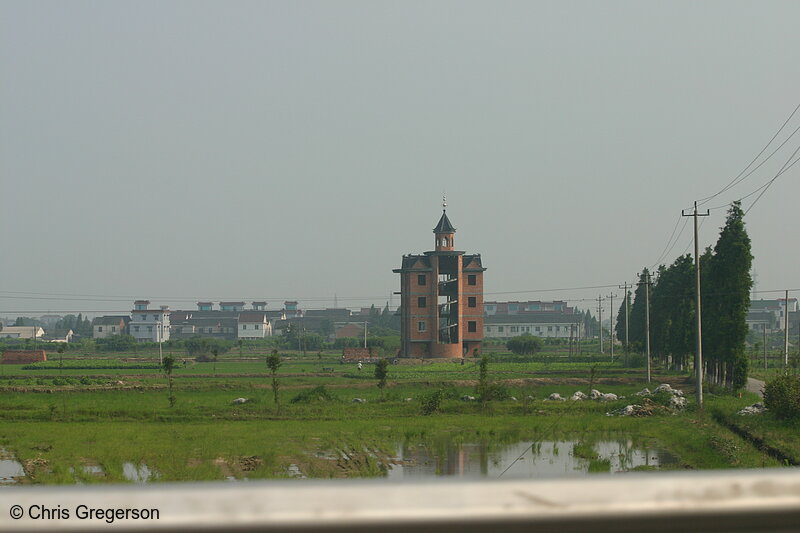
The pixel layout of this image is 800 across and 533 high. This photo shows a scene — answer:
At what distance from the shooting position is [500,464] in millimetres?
17516

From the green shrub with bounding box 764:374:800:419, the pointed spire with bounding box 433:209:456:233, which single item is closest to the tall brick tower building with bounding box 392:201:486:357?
the pointed spire with bounding box 433:209:456:233

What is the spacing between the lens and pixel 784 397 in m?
21.2

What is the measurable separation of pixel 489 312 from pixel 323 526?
455 ft

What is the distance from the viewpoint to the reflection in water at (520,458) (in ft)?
54.3

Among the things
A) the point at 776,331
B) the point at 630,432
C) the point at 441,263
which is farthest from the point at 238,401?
the point at 776,331

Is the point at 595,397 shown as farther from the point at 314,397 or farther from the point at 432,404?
the point at 314,397

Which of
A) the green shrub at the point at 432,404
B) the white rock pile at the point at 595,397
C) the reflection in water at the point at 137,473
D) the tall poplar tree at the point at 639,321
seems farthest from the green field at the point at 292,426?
the tall poplar tree at the point at 639,321

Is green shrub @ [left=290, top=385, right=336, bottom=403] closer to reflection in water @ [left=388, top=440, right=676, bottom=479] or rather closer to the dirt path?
reflection in water @ [left=388, top=440, right=676, bottom=479]

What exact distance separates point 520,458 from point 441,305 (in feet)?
143

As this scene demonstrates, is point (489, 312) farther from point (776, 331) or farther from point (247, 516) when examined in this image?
point (247, 516)

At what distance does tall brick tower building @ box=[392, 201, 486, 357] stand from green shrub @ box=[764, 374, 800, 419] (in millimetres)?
37942

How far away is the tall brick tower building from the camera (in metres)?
59.8

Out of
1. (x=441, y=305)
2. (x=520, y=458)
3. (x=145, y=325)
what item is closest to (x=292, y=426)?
(x=520, y=458)

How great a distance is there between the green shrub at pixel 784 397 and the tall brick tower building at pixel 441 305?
3794cm
